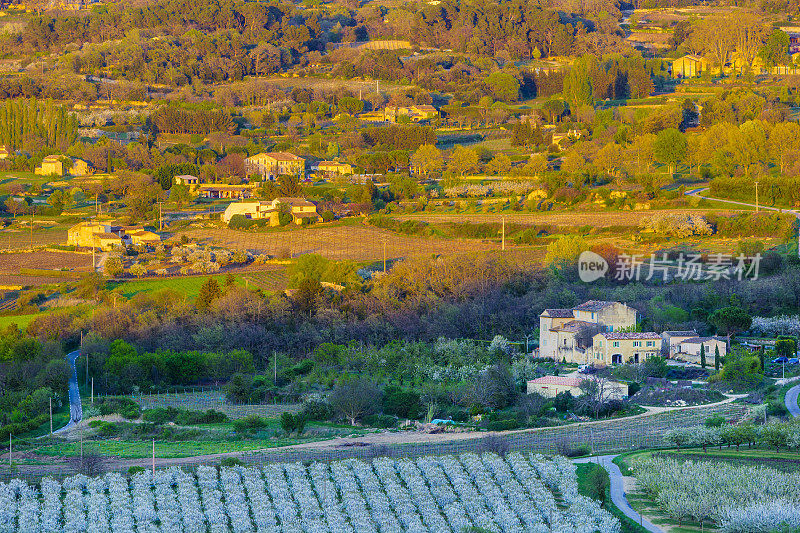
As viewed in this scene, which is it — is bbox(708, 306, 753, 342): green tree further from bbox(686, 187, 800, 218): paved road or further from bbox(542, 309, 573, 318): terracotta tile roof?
bbox(686, 187, 800, 218): paved road

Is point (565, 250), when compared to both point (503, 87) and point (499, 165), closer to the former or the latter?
point (499, 165)

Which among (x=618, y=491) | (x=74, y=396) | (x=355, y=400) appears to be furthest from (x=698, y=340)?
(x=74, y=396)

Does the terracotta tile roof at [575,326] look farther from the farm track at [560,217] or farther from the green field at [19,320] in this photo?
the farm track at [560,217]

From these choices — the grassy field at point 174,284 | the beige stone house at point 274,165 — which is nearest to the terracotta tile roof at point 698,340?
the grassy field at point 174,284

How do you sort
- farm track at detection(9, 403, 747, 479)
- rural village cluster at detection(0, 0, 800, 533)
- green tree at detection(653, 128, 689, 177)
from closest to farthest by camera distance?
rural village cluster at detection(0, 0, 800, 533) → farm track at detection(9, 403, 747, 479) → green tree at detection(653, 128, 689, 177)

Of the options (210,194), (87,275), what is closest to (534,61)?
(210,194)

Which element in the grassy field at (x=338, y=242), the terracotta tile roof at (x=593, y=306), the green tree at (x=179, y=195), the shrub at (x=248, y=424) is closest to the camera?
the shrub at (x=248, y=424)

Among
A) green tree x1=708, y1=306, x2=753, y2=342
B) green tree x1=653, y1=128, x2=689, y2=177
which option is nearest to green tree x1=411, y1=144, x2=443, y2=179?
green tree x1=653, y1=128, x2=689, y2=177
